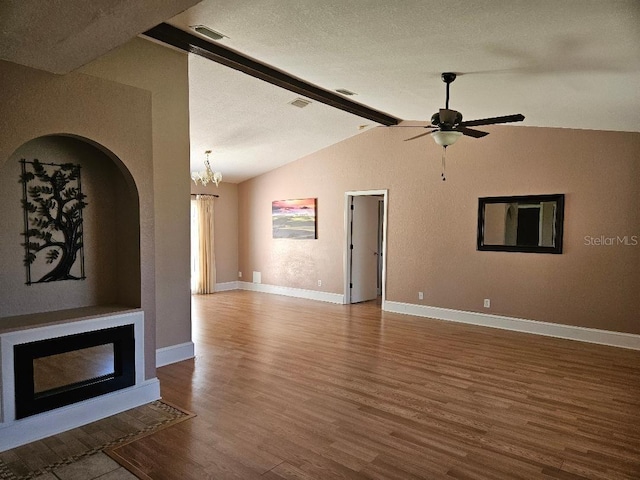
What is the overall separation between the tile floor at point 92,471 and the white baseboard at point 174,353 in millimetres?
1753

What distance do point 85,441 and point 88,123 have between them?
7.41 ft

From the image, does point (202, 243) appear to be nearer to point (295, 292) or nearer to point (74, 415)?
point (295, 292)

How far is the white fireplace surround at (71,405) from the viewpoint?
270 cm

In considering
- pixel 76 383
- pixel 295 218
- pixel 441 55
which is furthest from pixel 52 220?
pixel 295 218

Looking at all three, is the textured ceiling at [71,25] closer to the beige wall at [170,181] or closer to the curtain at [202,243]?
the beige wall at [170,181]

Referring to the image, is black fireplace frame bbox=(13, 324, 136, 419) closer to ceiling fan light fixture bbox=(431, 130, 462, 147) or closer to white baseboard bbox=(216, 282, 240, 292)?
ceiling fan light fixture bbox=(431, 130, 462, 147)

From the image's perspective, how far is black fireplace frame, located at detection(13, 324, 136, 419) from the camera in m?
2.78

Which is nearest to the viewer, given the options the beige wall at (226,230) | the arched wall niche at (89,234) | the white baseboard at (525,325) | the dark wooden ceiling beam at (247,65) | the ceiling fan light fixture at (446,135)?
the arched wall niche at (89,234)

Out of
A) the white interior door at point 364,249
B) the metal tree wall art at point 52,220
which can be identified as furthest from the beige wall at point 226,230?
the metal tree wall art at point 52,220

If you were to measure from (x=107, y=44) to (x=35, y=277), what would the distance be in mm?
1894

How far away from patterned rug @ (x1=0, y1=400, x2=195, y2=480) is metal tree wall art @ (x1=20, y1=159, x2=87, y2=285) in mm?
1168

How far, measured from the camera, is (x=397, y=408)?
335 cm

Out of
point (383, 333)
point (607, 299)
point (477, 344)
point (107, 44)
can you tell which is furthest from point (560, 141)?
point (107, 44)

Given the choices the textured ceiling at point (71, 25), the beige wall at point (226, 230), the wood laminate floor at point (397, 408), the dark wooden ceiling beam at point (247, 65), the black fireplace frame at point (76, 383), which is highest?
the dark wooden ceiling beam at point (247, 65)
